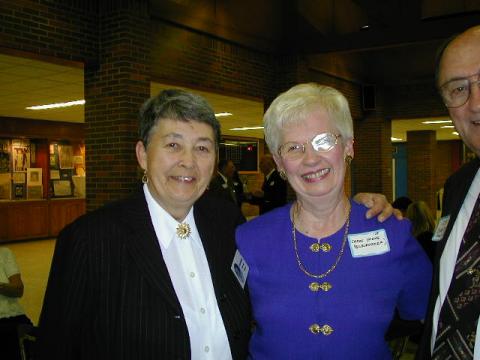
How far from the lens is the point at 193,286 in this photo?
1926mm

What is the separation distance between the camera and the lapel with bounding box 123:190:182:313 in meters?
1.79

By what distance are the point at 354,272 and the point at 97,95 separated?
5.72m

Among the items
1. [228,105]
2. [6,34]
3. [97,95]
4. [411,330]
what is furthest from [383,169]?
[411,330]

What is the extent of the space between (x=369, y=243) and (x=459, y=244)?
1.11 feet

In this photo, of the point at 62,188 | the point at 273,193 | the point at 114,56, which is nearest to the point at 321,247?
the point at 114,56

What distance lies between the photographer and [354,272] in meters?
1.86

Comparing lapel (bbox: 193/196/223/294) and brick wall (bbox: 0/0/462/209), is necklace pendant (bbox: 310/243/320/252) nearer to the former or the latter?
lapel (bbox: 193/196/223/294)

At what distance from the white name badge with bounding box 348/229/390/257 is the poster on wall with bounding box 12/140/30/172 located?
13.5 metres

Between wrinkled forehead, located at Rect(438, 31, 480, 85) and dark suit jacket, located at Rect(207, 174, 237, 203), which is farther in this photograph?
dark suit jacket, located at Rect(207, 174, 237, 203)

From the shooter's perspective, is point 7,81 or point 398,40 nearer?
point 7,81

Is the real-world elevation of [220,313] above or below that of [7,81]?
below

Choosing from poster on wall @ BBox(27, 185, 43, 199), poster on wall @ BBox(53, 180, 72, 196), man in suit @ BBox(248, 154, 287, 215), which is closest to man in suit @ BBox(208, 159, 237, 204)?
man in suit @ BBox(248, 154, 287, 215)

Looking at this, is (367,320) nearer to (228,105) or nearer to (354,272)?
(354,272)

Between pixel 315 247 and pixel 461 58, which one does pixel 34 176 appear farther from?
pixel 461 58
